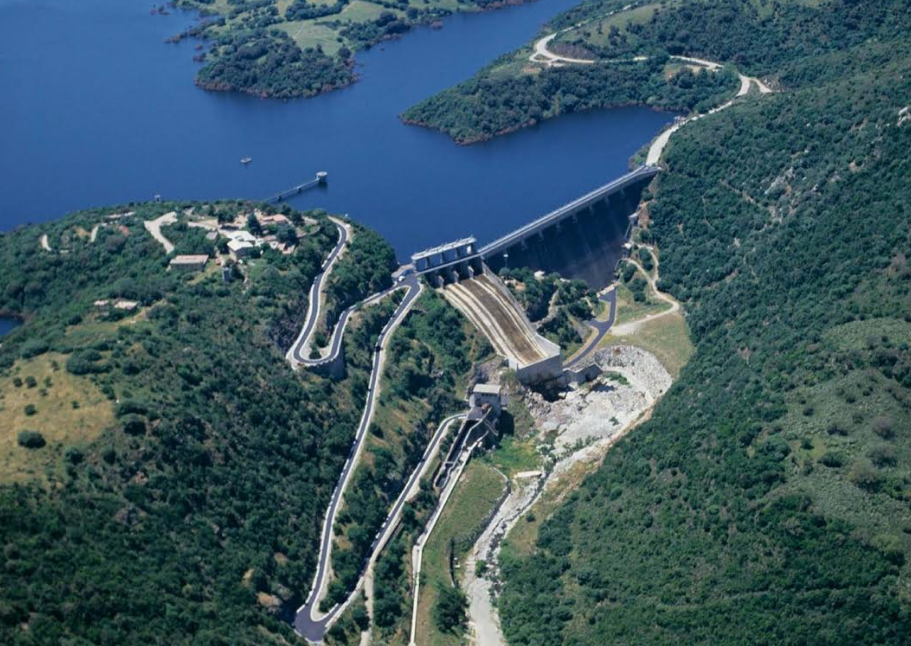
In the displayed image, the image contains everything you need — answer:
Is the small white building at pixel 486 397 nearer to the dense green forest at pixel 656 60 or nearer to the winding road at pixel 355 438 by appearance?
the winding road at pixel 355 438

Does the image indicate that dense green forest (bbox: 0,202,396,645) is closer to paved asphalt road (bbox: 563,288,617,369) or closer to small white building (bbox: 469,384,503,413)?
small white building (bbox: 469,384,503,413)

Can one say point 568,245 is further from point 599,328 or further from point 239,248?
point 239,248

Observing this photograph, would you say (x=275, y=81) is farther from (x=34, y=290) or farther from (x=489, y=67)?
(x=34, y=290)

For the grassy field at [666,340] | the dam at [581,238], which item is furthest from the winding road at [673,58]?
the grassy field at [666,340]

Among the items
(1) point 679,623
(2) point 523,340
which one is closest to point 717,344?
(2) point 523,340

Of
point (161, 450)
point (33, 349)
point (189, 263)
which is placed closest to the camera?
point (161, 450)

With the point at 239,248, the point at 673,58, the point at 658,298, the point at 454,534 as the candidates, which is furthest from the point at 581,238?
the point at 673,58

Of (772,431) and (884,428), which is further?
(772,431)
